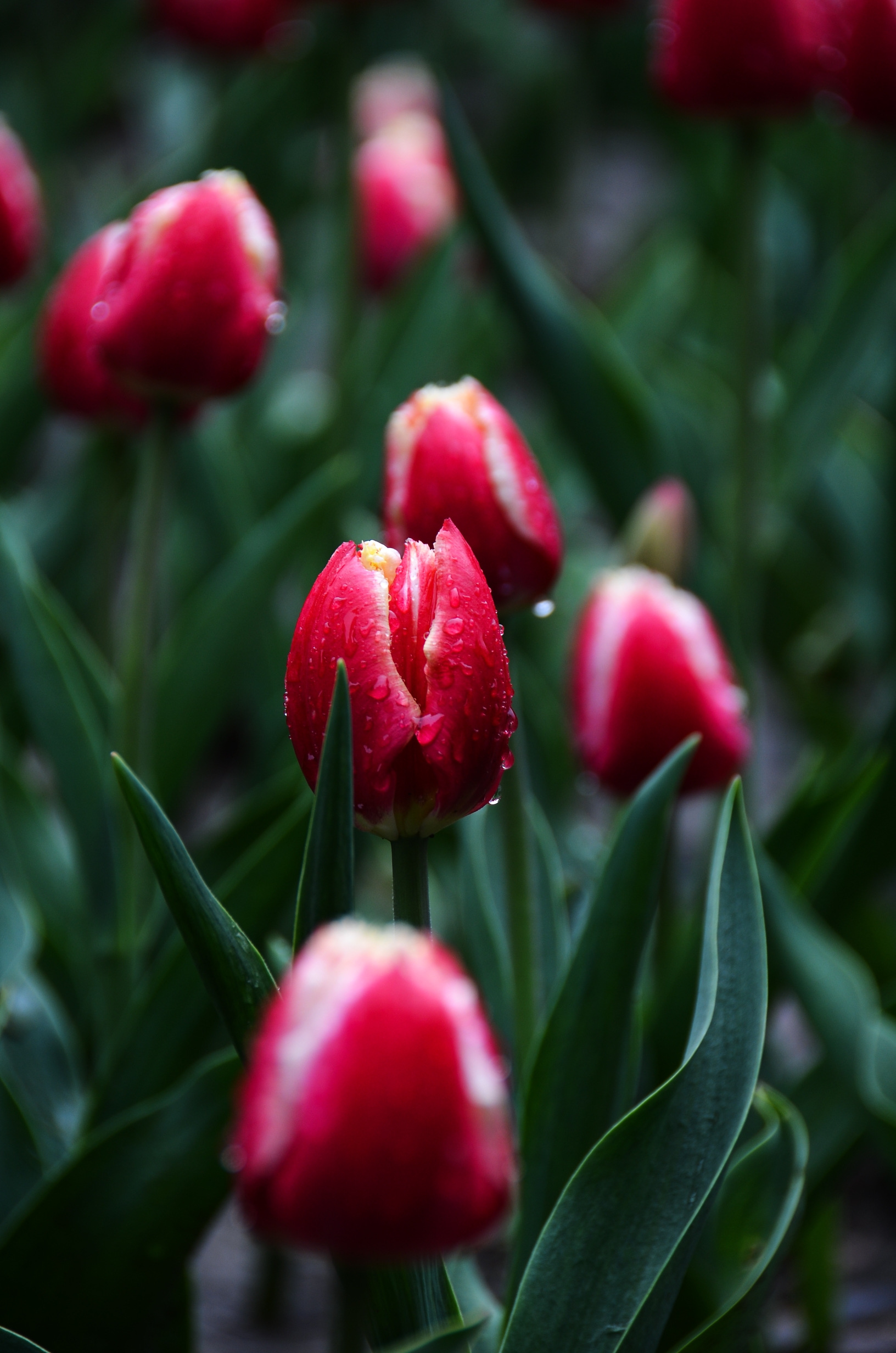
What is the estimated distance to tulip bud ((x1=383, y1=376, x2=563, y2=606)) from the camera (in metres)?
0.66

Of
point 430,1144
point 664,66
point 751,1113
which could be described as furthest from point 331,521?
point 430,1144

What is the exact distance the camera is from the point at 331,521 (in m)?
1.24

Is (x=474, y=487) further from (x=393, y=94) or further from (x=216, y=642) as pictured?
(x=393, y=94)

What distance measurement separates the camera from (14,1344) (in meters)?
0.60

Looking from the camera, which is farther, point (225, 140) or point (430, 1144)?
point (225, 140)

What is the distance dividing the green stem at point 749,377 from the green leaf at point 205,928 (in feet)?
2.36

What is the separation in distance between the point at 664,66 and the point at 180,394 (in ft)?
1.87

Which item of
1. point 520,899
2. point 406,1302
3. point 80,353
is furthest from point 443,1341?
point 80,353

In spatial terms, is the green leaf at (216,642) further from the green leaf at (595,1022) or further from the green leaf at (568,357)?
the green leaf at (595,1022)

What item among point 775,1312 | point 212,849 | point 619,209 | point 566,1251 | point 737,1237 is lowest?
point 619,209

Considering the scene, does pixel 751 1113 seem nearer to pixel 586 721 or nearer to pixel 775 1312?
pixel 586 721

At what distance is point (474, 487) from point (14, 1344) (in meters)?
0.41

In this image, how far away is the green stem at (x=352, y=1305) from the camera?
43 centimetres

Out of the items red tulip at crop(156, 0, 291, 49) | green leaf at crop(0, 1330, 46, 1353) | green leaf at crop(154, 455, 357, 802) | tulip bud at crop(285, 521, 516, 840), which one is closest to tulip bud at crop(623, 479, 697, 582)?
green leaf at crop(154, 455, 357, 802)
